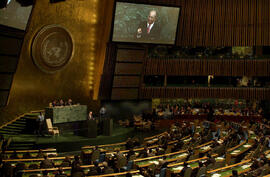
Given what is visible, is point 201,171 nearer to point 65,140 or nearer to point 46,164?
point 46,164

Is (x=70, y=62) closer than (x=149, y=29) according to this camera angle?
Yes

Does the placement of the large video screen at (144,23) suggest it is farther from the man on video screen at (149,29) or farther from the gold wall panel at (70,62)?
the gold wall panel at (70,62)

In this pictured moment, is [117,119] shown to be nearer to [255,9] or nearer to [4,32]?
[4,32]

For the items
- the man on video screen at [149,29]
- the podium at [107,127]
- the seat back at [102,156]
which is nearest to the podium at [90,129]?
the podium at [107,127]

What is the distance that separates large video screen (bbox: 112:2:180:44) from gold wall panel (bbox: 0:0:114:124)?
96 cm

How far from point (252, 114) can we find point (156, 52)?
8.95 m

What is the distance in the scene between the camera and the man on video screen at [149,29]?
78.2 feet

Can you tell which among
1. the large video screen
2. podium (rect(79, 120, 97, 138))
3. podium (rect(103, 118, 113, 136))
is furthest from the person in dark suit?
the large video screen

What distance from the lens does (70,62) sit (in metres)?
23.4

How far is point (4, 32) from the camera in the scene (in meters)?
16.5

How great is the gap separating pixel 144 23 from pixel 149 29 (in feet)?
2.17

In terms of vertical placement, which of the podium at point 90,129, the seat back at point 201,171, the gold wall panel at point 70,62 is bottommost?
the seat back at point 201,171

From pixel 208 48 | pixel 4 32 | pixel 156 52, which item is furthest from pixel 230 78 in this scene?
pixel 4 32

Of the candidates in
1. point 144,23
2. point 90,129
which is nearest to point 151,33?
point 144,23
